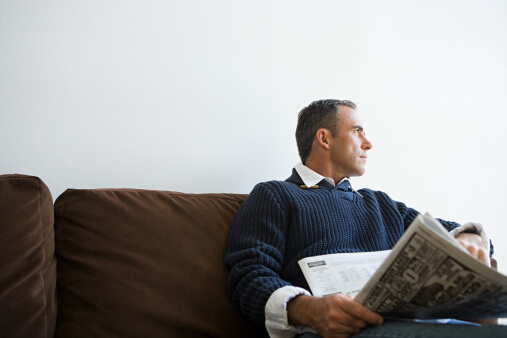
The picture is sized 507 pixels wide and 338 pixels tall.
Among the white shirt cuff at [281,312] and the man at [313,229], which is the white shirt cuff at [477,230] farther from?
the white shirt cuff at [281,312]

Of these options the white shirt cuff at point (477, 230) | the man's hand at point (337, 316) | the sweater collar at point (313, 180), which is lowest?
the man's hand at point (337, 316)

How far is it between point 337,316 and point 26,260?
611 millimetres

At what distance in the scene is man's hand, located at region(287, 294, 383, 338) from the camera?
2.36 feet

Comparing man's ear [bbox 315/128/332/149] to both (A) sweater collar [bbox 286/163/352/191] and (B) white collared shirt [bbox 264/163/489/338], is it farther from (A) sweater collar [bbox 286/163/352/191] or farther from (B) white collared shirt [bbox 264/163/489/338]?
(B) white collared shirt [bbox 264/163/489/338]

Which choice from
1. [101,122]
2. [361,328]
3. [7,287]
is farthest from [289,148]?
[7,287]

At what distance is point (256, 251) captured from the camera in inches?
38.2

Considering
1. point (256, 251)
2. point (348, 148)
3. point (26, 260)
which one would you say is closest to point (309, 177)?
point (348, 148)

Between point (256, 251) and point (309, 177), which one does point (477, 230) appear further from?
point (256, 251)

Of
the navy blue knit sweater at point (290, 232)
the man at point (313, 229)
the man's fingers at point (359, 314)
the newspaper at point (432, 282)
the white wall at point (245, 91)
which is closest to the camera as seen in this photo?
the newspaper at point (432, 282)

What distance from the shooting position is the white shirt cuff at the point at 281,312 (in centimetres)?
84

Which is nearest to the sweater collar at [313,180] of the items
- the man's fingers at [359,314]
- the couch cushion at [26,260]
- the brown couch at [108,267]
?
the brown couch at [108,267]

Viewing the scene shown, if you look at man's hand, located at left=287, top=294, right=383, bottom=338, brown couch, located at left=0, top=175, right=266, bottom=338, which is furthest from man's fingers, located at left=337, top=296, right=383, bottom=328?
brown couch, located at left=0, top=175, right=266, bottom=338

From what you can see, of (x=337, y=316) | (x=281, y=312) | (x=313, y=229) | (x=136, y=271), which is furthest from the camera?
(x=313, y=229)

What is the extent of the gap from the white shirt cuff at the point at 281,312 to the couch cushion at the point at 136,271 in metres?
0.16
